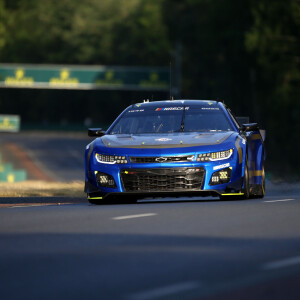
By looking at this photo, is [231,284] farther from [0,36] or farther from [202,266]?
[0,36]

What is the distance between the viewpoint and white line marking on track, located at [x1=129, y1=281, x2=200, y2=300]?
795 cm

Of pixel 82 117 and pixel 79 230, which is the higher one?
pixel 79 230

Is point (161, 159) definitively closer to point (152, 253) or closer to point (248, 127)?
point (248, 127)

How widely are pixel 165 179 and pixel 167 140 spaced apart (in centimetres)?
61

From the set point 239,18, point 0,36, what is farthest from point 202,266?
point 0,36

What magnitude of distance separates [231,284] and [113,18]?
441ft

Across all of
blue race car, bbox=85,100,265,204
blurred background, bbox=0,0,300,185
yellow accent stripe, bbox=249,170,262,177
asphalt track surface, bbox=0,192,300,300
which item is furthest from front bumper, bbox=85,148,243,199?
blurred background, bbox=0,0,300,185

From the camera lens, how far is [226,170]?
53.0ft

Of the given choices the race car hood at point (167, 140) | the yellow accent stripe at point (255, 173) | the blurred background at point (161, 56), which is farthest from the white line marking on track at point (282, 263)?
the blurred background at point (161, 56)

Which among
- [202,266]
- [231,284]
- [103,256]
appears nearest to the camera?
[231,284]

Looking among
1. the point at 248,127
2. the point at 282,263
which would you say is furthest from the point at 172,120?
the point at 282,263

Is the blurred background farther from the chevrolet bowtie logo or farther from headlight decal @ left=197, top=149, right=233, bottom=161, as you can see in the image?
the chevrolet bowtie logo

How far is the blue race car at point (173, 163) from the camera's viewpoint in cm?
1594

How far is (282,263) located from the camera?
31.9 ft
